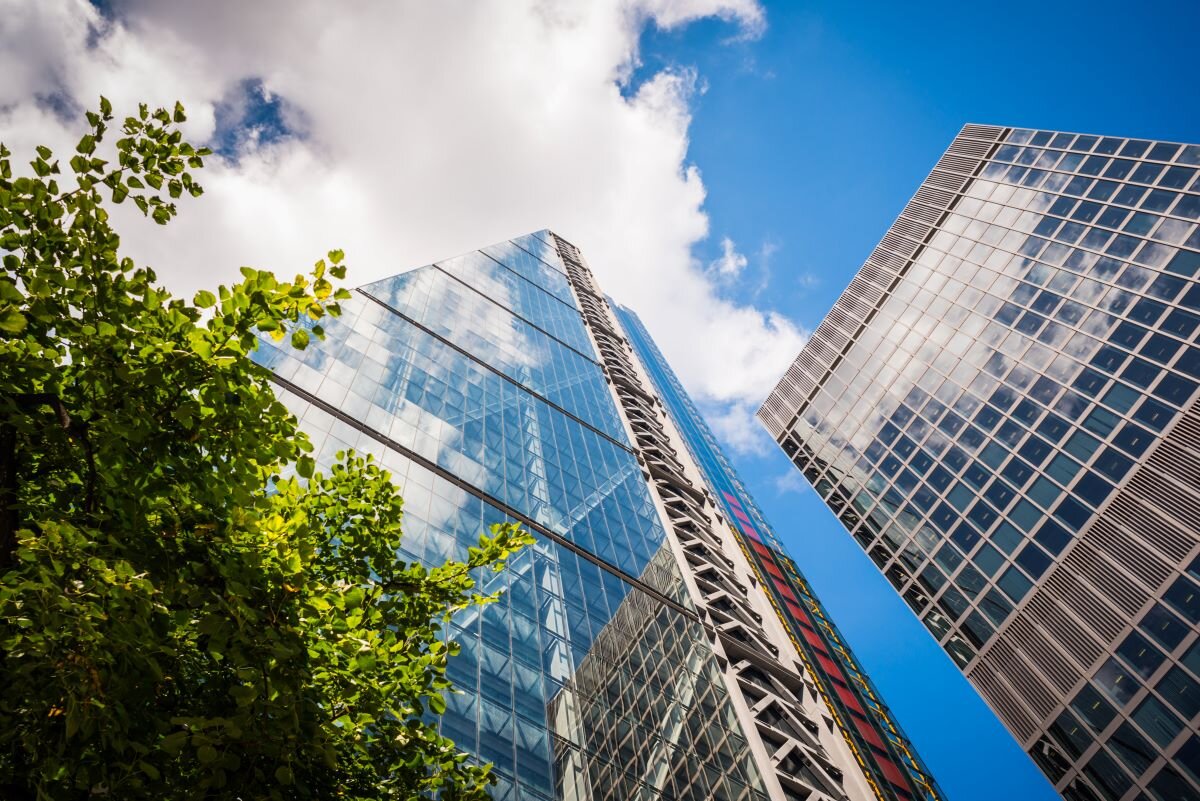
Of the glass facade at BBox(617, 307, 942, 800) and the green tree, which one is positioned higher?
the green tree

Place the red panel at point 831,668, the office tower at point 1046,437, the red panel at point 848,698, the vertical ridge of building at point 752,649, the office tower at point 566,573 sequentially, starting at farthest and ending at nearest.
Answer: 1. the red panel at point 831,668
2. the red panel at point 848,698
3. the office tower at point 1046,437
4. the vertical ridge of building at point 752,649
5. the office tower at point 566,573

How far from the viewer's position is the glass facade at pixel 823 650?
4253 cm

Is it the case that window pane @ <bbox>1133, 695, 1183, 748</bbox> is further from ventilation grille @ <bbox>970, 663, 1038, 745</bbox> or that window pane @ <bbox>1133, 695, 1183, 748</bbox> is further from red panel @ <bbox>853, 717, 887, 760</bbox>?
red panel @ <bbox>853, 717, 887, 760</bbox>

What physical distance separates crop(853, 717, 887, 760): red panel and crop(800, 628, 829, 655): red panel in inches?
262

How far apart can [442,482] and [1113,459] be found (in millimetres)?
39480

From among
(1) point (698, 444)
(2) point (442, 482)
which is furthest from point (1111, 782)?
(1) point (698, 444)

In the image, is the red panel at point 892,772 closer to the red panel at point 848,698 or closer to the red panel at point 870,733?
the red panel at point 870,733

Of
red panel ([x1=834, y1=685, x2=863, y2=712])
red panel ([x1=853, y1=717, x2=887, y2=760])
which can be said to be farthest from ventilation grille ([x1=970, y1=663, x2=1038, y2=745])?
red panel ([x1=834, y1=685, x2=863, y2=712])

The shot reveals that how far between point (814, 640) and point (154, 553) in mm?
58024

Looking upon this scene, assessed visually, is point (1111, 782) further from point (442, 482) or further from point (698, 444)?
point (698, 444)

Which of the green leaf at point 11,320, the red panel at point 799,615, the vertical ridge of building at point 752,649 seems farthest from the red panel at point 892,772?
the green leaf at point 11,320

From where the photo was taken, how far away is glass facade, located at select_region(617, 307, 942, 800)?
42.5 m

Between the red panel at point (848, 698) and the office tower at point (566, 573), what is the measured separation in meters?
24.7

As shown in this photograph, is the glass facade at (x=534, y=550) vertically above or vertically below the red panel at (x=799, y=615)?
above
